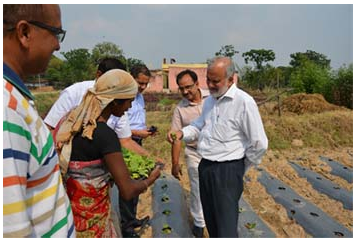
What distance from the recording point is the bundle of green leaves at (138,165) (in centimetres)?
184

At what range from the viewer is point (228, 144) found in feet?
8.16

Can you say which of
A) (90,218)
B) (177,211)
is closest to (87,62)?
(177,211)

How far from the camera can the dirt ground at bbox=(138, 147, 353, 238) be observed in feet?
12.3

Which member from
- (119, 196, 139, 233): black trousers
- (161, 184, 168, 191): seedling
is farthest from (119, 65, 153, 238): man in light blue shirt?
(161, 184, 168, 191): seedling

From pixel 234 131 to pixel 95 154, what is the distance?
4.14 feet

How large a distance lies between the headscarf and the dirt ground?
2169 millimetres

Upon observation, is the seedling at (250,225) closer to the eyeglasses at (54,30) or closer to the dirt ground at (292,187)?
the dirt ground at (292,187)

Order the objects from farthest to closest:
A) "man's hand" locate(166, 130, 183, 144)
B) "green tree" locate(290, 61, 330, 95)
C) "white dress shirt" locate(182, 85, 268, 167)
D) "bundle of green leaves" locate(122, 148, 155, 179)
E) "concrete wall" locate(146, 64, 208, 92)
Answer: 1. "concrete wall" locate(146, 64, 208, 92)
2. "green tree" locate(290, 61, 330, 95)
3. "man's hand" locate(166, 130, 183, 144)
4. "white dress shirt" locate(182, 85, 268, 167)
5. "bundle of green leaves" locate(122, 148, 155, 179)

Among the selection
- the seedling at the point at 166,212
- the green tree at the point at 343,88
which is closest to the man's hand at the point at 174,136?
the seedling at the point at 166,212

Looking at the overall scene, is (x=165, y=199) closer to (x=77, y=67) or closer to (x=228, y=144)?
(x=228, y=144)

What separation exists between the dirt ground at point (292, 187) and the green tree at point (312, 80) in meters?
7.33

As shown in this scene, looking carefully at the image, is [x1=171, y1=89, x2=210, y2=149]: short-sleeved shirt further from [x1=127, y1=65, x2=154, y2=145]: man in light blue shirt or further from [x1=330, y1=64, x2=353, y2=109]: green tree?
[x1=330, y1=64, x2=353, y2=109]: green tree
